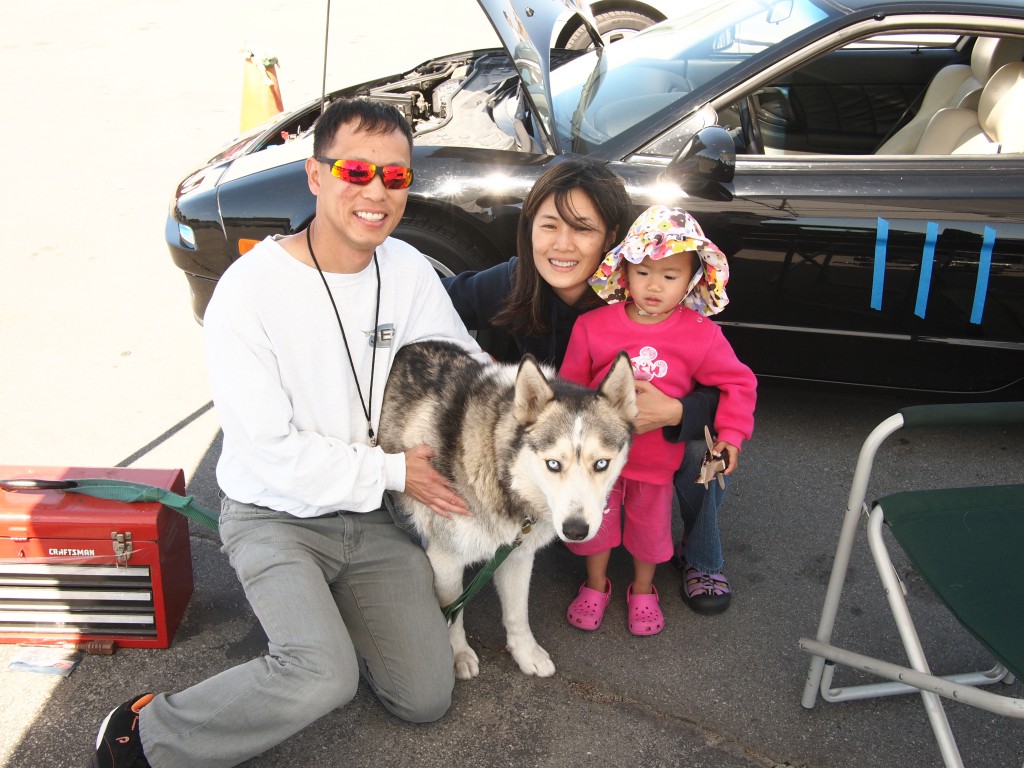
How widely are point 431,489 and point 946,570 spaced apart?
148 centimetres

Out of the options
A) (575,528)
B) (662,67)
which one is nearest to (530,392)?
(575,528)

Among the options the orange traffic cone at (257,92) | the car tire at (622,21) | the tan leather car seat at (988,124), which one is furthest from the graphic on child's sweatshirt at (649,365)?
the car tire at (622,21)

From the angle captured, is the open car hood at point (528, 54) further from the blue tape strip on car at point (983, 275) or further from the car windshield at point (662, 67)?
the blue tape strip on car at point (983, 275)

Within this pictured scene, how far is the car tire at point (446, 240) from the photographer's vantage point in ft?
12.4

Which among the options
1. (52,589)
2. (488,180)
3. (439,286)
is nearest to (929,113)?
(488,180)

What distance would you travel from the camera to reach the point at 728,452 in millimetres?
2709

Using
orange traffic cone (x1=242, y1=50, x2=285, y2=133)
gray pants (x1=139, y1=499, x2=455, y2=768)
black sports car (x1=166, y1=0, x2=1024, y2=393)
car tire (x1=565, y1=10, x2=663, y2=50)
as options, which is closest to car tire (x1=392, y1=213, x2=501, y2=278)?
black sports car (x1=166, y1=0, x2=1024, y2=393)

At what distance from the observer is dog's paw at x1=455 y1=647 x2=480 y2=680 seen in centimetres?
275

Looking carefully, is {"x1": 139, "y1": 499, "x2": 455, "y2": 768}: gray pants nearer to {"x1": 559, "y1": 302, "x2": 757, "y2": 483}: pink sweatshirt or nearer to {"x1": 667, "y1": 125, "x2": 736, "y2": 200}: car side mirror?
{"x1": 559, "y1": 302, "x2": 757, "y2": 483}: pink sweatshirt

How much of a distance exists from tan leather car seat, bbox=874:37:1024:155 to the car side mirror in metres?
1.31

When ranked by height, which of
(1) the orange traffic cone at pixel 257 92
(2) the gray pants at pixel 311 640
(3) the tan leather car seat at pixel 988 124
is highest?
(1) the orange traffic cone at pixel 257 92

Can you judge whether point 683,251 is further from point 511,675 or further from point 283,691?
point 283,691

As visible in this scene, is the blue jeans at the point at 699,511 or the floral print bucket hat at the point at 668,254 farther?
the blue jeans at the point at 699,511

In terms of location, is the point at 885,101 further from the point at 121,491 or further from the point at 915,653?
the point at 121,491
